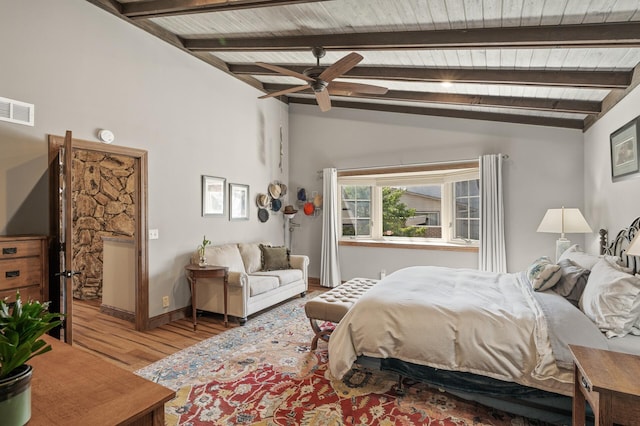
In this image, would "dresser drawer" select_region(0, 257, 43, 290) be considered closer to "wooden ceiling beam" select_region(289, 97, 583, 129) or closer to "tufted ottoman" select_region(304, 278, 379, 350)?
"tufted ottoman" select_region(304, 278, 379, 350)

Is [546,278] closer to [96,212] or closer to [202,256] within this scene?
[202,256]

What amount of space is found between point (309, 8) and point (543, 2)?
5.89 ft

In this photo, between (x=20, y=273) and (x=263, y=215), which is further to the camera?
(x=263, y=215)

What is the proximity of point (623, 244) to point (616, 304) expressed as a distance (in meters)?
1.41

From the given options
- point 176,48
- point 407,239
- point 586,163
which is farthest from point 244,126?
point 586,163

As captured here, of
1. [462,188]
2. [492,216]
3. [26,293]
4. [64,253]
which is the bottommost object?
[26,293]

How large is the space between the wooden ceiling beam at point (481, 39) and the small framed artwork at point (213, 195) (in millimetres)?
1909

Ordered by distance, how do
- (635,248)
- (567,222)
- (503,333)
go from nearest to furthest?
1. (635,248)
2. (503,333)
3. (567,222)

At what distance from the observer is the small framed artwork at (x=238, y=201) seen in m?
5.03

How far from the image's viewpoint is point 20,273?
2.46 metres

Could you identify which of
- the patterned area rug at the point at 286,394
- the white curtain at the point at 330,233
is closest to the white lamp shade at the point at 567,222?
the patterned area rug at the point at 286,394

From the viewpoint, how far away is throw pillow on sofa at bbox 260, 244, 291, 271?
4984 millimetres

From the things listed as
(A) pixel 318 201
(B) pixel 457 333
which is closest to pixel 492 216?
(A) pixel 318 201

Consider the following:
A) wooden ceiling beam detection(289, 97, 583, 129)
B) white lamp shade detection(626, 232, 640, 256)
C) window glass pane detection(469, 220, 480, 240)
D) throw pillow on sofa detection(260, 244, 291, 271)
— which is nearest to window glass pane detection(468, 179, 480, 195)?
window glass pane detection(469, 220, 480, 240)
